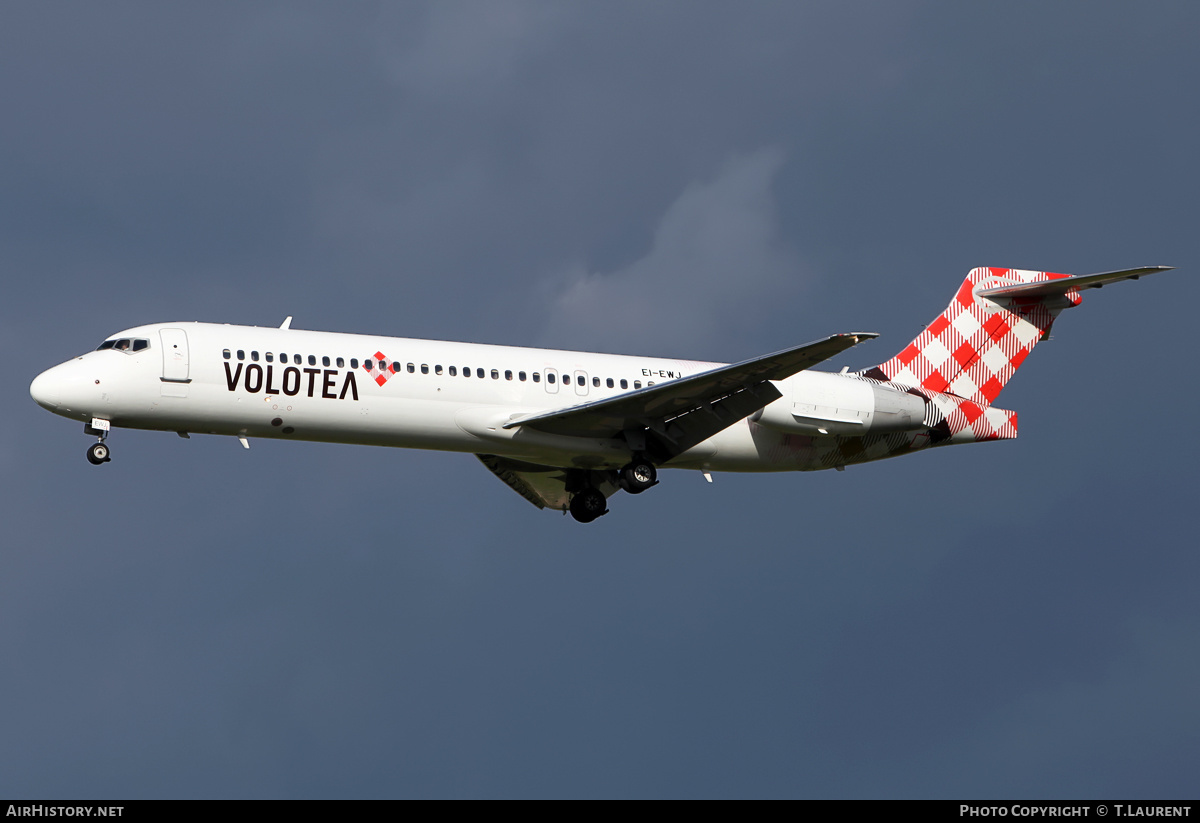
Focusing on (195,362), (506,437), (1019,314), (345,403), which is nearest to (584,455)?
(506,437)

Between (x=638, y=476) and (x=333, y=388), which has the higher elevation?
(x=333, y=388)

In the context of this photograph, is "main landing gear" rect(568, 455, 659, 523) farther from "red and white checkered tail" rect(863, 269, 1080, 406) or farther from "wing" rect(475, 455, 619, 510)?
"red and white checkered tail" rect(863, 269, 1080, 406)

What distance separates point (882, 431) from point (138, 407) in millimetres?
15064

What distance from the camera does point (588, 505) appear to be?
1391 inches

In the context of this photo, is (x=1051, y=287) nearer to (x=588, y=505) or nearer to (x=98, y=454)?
(x=588, y=505)

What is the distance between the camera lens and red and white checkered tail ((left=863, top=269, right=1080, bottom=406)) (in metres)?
36.1

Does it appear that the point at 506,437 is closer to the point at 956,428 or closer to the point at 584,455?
the point at 584,455

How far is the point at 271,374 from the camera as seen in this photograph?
97.8ft

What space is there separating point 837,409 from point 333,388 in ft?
34.5

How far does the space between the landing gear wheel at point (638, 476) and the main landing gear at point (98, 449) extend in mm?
9927

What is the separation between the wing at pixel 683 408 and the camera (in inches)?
1196

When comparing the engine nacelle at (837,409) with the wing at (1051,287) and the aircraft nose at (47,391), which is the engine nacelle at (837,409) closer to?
the wing at (1051,287)

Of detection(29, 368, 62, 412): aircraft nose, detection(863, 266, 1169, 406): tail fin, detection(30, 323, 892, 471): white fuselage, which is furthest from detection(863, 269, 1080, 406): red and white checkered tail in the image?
detection(29, 368, 62, 412): aircraft nose

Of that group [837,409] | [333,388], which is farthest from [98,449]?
[837,409]
